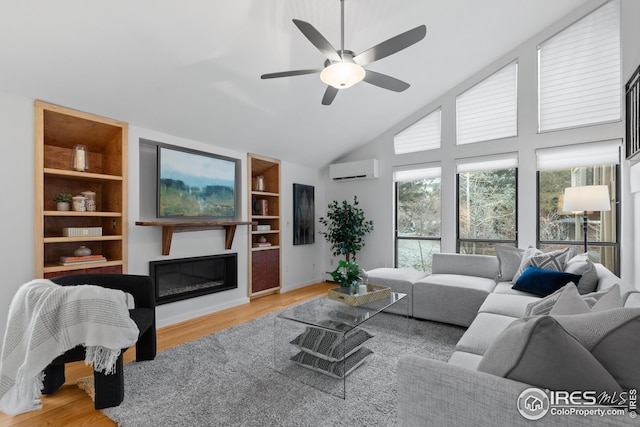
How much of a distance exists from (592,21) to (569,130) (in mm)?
→ 1307

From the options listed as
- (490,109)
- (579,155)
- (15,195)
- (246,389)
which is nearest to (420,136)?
(490,109)

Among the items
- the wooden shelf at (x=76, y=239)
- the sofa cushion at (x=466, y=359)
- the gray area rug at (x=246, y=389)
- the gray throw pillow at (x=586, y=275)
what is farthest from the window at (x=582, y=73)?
the wooden shelf at (x=76, y=239)

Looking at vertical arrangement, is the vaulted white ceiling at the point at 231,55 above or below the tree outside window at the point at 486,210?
above

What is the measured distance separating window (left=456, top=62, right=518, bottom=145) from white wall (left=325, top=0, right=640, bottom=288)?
89 millimetres

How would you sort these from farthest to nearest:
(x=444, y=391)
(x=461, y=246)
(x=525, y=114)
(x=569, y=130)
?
(x=461, y=246) → (x=525, y=114) → (x=569, y=130) → (x=444, y=391)

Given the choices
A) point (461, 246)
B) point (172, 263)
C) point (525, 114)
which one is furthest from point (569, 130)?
point (172, 263)

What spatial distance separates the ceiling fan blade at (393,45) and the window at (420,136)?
3.05 metres

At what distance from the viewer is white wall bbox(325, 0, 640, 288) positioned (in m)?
3.34

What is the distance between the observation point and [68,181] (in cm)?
307

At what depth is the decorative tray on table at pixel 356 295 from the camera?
2.68m

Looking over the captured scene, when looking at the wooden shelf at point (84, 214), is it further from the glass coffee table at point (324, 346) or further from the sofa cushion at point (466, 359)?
the sofa cushion at point (466, 359)

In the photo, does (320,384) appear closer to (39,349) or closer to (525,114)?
(39,349)

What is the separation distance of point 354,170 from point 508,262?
2796mm

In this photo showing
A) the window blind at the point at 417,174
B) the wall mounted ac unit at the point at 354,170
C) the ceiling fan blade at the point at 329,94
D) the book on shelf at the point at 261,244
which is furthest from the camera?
the wall mounted ac unit at the point at 354,170
